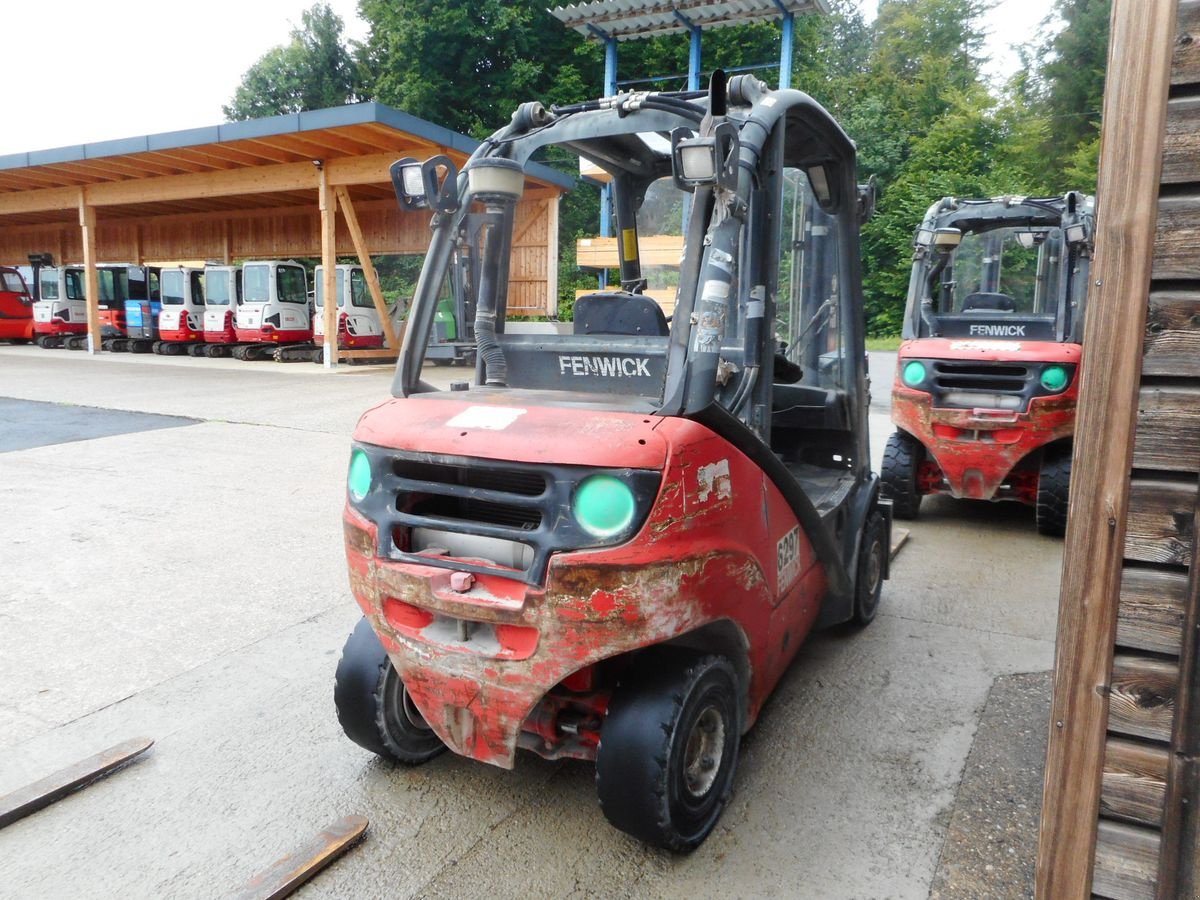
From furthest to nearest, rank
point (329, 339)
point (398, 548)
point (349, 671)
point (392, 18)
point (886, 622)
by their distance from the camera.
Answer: point (392, 18) → point (329, 339) → point (886, 622) → point (349, 671) → point (398, 548)

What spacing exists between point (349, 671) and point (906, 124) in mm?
40584

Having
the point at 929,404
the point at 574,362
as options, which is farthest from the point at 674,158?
the point at 929,404

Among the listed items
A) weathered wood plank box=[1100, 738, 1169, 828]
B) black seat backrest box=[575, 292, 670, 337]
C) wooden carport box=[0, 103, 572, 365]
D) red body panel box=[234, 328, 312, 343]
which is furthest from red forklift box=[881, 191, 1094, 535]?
red body panel box=[234, 328, 312, 343]

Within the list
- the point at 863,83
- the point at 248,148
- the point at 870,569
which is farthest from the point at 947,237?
the point at 863,83

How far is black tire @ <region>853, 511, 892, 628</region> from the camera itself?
175 inches

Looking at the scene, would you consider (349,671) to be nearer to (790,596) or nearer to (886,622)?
(790,596)

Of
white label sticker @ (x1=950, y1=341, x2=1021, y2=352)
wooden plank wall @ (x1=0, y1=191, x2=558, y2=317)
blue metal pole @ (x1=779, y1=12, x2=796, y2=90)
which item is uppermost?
blue metal pole @ (x1=779, y1=12, x2=796, y2=90)

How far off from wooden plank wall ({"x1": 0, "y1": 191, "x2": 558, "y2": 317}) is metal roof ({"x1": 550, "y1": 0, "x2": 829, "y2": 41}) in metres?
5.43

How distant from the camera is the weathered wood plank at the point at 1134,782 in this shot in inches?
77.4

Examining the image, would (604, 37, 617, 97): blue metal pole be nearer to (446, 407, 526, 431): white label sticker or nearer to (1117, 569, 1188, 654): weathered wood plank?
(446, 407, 526, 431): white label sticker

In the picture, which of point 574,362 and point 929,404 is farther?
point 929,404

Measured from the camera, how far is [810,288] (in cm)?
455

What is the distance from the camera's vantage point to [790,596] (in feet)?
11.0

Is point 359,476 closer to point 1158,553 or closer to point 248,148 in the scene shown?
point 1158,553
